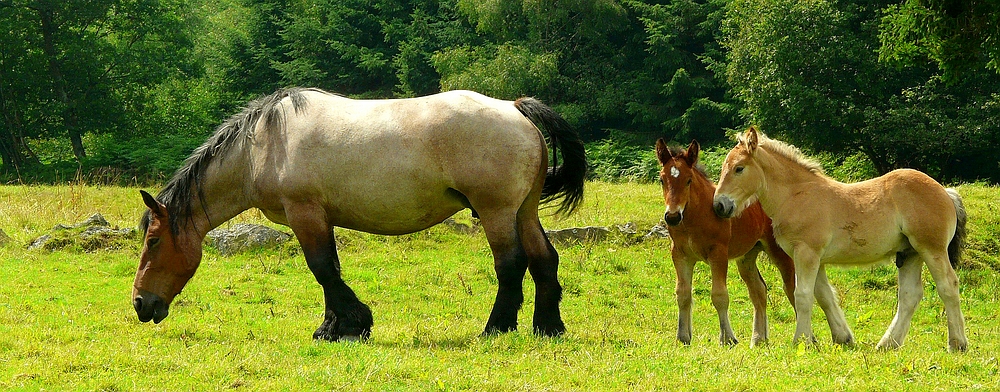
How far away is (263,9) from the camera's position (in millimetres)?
48500

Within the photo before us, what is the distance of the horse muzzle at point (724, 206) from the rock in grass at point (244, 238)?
7751 millimetres

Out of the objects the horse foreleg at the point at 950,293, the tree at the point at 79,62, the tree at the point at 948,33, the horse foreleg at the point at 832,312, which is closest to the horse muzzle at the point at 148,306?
the horse foreleg at the point at 832,312

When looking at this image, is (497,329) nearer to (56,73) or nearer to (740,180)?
(740,180)

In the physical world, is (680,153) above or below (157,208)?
above

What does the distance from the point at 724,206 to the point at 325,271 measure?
11.8 ft

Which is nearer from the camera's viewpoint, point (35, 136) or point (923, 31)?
point (923, 31)

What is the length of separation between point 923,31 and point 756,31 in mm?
14346

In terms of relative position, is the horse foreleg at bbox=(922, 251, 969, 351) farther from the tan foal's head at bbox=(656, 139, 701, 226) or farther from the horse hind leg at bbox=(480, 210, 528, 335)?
the horse hind leg at bbox=(480, 210, 528, 335)

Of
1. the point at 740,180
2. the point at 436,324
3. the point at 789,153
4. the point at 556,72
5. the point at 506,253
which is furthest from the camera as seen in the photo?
the point at 556,72

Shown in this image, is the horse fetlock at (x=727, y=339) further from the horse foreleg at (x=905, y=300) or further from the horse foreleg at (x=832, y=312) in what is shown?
the horse foreleg at (x=905, y=300)

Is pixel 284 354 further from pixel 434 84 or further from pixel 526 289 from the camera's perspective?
pixel 434 84

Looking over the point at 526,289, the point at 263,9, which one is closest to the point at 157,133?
the point at 263,9

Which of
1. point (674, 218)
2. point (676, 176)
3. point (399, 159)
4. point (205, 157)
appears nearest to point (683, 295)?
point (674, 218)

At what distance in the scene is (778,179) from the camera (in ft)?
26.7
